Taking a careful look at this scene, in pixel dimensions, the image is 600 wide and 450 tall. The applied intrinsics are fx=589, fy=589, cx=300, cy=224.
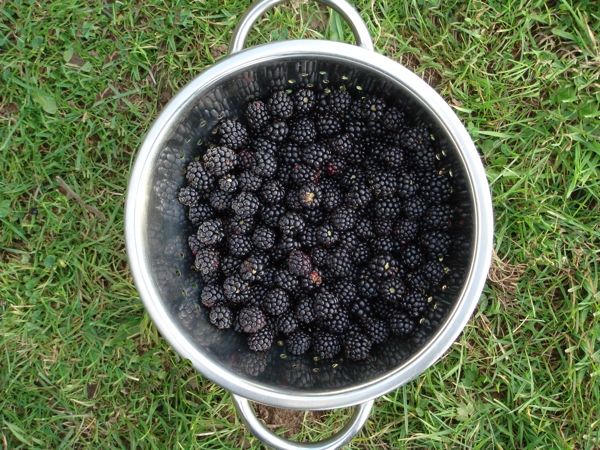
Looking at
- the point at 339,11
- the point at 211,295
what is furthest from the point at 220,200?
the point at 339,11

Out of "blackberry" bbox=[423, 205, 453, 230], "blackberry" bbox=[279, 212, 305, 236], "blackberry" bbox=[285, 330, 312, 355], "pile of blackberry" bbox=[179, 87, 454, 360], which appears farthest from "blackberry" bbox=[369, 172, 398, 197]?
"blackberry" bbox=[285, 330, 312, 355]

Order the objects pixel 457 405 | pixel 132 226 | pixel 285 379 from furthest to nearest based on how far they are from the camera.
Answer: pixel 457 405 < pixel 285 379 < pixel 132 226

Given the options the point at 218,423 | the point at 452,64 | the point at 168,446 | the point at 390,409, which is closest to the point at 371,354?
the point at 390,409

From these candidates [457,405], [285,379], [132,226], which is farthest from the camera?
[457,405]

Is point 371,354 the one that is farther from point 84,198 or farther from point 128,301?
point 84,198

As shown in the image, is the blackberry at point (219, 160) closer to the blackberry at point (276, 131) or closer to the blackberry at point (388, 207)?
the blackberry at point (276, 131)
